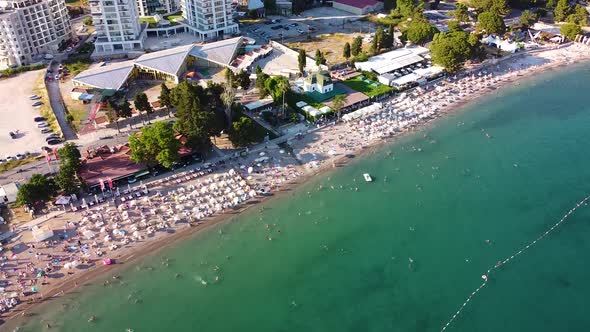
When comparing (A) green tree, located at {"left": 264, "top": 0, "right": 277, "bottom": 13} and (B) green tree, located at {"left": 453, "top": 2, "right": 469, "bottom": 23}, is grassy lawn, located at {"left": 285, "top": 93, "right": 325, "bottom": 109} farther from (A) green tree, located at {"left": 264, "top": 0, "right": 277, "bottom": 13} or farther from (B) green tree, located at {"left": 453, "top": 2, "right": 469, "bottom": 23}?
(B) green tree, located at {"left": 453, "top": 2, "right": 469, "bottom": 23}

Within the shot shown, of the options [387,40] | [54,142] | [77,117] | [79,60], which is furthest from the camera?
[387,40]

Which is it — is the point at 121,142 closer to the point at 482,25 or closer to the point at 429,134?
the point at 429,134

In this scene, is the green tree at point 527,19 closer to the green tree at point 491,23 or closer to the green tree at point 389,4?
the green tree at point 491,23

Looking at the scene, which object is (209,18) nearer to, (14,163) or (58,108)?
(58,108)

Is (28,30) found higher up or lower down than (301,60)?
higher up

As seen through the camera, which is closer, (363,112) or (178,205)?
(178,205)

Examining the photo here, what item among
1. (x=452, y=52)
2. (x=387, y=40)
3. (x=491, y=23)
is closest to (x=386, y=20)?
(x=387, y=40)
